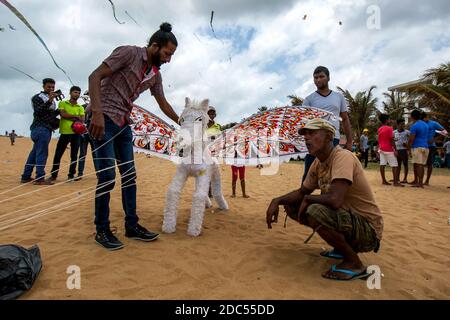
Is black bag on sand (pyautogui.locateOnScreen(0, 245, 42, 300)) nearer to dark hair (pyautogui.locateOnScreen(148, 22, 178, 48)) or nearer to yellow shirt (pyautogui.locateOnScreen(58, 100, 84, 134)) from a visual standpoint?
dark hair (pyautogui.locateOnScreen(148, 22, 178, 48))

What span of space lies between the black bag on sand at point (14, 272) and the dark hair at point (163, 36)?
2.07m

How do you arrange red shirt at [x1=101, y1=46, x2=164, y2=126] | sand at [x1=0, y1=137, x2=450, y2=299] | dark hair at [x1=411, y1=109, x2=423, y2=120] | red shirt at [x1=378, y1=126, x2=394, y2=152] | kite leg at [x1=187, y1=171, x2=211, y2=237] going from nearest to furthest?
sand at [x1=0, y1=137, x2=450, y2=299], red shirt at [x1=101, y1=46, x2=164, y2=126], kite leg at [x1=187, y1=171, x2=211, y2=237], dark hair at [x1=411, y1=109, x2=423, y2=120], red shirt at [x1=378, y1=126, x2=394, y2=152]

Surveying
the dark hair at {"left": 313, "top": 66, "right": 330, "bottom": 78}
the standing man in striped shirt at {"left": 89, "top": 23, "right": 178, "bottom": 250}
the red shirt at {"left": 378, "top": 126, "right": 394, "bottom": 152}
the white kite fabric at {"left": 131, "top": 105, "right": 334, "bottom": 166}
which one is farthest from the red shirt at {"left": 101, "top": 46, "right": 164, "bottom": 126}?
the red shirt at {"left": 378, "top": 126, "right": 394, "bottom": 152}

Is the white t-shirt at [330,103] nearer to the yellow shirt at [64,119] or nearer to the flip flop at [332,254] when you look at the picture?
the flip flop at [332,254]

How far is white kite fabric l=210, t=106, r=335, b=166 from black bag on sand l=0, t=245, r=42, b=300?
237 centimetres

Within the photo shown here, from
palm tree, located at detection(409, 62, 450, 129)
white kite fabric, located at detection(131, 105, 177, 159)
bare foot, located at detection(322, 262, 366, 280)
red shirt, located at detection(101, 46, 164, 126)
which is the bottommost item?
bare foot, located at detection(322, 262, 366, 280)

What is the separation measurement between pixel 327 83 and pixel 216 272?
2.78 metres

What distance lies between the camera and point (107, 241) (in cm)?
305

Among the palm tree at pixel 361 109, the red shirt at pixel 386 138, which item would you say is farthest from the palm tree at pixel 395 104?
the red shirt at pixel 386 138

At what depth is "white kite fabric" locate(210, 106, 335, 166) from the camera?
3.98m

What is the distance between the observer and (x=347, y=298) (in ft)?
7.54

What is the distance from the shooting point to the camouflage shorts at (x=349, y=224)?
2.53 meters

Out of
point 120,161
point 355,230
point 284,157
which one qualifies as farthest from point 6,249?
point 284,157

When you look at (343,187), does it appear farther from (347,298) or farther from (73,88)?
(73,88)
